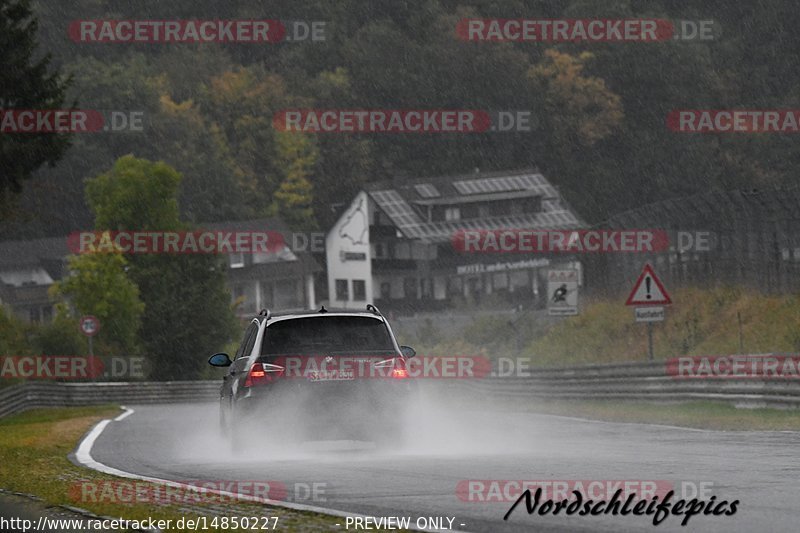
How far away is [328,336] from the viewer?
16.3m

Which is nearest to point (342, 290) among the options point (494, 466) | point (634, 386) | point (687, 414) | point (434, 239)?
point (434, 239)

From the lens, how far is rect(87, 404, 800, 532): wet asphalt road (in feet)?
32.7

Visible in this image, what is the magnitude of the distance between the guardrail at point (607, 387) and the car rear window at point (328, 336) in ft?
29.1

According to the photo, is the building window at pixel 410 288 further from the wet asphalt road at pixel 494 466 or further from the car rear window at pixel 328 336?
the car rear window at pixel 328 336

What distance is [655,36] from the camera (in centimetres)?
13162

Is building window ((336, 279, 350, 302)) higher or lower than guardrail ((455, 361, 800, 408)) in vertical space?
higher

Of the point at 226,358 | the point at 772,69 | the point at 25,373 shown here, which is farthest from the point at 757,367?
the point at 772,69

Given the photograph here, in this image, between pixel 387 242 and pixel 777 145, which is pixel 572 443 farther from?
pixel 777 145

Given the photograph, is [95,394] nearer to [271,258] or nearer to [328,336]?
[328,336]

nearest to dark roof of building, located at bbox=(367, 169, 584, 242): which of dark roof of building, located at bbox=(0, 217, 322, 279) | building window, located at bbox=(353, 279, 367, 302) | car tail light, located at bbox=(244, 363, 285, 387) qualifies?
building window, located at bbox=(353, 279, 367, 302)

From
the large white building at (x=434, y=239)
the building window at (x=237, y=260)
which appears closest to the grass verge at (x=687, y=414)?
the large white building at (x=434, y=239)

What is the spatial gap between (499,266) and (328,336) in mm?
97413

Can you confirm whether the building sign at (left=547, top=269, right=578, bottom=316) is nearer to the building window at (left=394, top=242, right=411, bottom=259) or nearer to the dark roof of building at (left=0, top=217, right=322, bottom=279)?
the dark roof of building at (left=0, top=217, right=322, bottom=279)

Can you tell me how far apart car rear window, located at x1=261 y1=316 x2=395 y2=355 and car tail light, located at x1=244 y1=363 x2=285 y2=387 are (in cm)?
18
